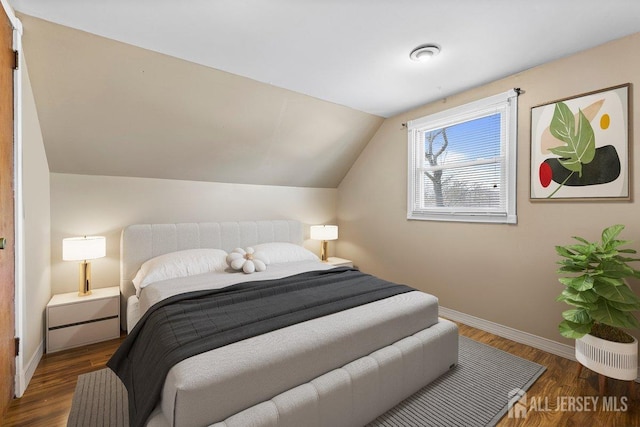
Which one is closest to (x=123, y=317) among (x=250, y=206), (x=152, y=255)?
(x=152, y=255)

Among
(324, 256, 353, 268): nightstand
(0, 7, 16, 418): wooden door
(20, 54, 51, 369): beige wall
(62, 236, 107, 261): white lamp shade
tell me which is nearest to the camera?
(0, 7, 16, 418): wooden door

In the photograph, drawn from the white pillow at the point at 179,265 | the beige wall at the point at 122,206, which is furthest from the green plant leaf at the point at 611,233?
the beige wall at the point at 122,206

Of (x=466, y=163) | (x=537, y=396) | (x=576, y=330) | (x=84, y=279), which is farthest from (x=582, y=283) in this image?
(x=84, y=279)

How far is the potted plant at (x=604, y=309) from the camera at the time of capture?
5.77 feet

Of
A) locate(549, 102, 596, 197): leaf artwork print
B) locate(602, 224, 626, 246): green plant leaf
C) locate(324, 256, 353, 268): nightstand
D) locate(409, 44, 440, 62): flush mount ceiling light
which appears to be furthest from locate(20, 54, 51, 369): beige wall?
locate(549, 102, 596, 197): leaf artwork print

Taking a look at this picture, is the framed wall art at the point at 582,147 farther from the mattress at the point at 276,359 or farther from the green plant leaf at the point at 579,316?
the mattress at the point at 276,359

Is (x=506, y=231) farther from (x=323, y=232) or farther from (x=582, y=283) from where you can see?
(x=323, y=232)

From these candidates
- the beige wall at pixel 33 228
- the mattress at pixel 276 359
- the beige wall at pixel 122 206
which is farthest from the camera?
the beige wall at pixel 122 206

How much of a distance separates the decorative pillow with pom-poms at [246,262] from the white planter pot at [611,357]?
2.60 meters

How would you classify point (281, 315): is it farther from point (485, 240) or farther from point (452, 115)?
point (452, 115)

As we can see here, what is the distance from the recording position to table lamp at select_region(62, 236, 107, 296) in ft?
8.02

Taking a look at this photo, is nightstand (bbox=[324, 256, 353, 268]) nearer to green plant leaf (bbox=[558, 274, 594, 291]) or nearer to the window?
the window

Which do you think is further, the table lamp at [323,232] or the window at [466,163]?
the table lamp at [323,232]

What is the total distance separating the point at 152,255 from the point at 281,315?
77.2 inches
